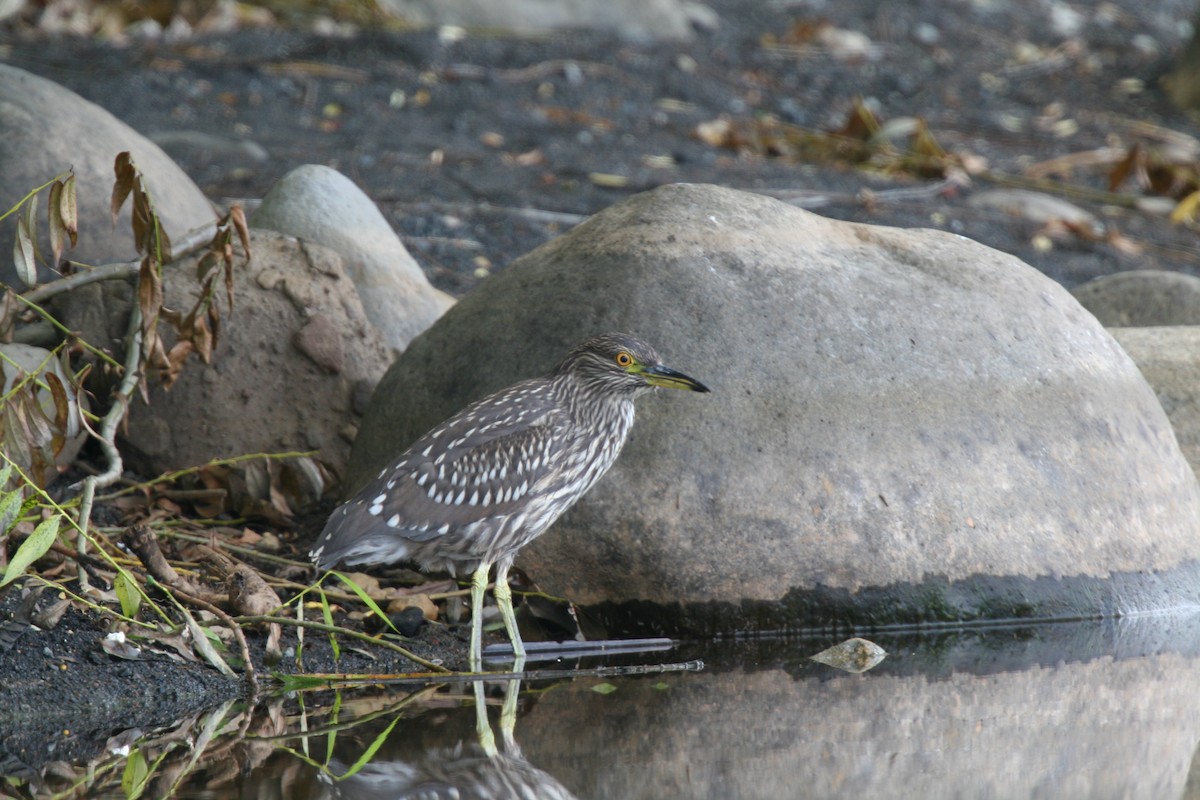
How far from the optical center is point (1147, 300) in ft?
28.2

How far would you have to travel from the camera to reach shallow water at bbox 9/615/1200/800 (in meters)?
4.09

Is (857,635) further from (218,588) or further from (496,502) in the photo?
A: (218,588)

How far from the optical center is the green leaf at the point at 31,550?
4836 millimetres

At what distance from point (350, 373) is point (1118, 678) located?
3.81 metres

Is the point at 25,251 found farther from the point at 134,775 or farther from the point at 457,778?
the point at 457,778

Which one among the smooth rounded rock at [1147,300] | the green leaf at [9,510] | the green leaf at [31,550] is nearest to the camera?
the green leaf at [31,550]

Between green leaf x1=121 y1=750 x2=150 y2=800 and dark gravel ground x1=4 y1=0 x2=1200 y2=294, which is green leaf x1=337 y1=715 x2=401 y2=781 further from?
dark gravel ground x1=4 y1=0 x2=1200 y2=294

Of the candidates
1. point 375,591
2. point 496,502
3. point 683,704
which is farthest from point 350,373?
point 683,704

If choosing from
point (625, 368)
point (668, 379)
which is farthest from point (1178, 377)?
point (625, 368)

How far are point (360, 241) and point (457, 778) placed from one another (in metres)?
4.41

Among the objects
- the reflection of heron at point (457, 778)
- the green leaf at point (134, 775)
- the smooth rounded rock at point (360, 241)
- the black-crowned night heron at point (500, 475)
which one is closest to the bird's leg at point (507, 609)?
the black-crowned night heron at point (500, 475)

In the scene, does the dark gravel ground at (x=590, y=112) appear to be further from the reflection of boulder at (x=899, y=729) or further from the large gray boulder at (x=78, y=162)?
the reflection of boulder at (x=899, y=729)

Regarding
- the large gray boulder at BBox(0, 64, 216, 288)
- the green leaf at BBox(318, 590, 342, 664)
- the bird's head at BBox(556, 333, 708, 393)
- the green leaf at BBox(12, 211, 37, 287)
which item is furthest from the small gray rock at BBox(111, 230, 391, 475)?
the bird's head at BBox(556, 333, 708, 393)

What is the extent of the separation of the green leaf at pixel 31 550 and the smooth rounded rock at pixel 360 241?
9.70 feet
